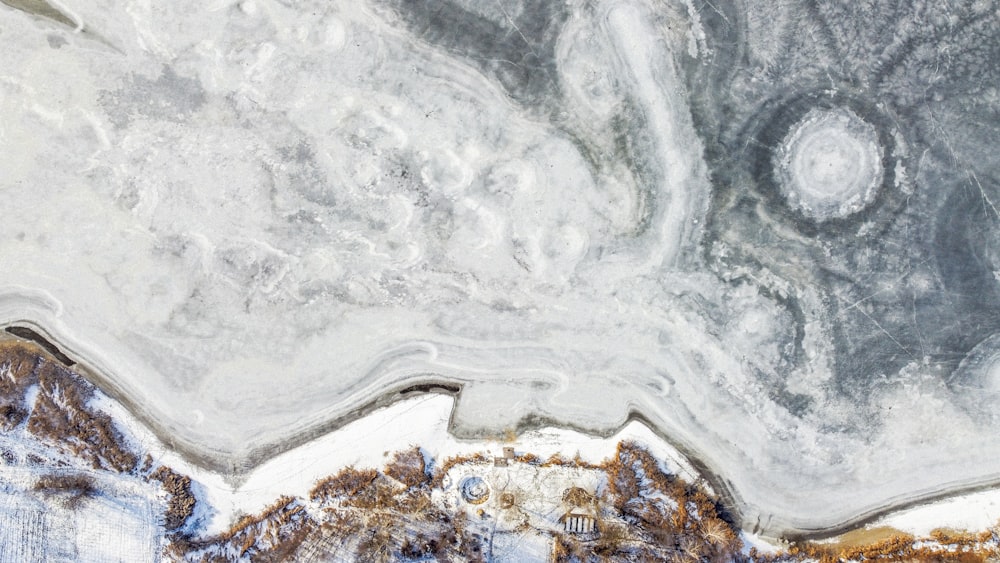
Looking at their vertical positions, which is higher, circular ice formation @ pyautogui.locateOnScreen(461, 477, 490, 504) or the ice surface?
the ice surface

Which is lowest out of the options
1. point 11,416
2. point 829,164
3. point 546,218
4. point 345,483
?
point 345,483

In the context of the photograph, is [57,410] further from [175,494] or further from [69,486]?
[175,494]

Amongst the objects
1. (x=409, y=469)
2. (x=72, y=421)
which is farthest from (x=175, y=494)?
(x=409, y=469)

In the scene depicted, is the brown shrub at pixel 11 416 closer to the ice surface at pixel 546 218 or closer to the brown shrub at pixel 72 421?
the brown shrub at pixel 72 421

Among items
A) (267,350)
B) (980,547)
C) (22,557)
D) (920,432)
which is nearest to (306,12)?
(267,350)

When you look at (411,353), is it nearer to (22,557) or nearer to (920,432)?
A: (22,557)

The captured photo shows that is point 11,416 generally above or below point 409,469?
above

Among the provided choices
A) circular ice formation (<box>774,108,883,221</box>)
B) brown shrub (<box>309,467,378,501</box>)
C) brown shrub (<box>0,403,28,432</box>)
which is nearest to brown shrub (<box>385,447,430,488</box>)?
brown shrub (<box>309,467,378,501</box>)

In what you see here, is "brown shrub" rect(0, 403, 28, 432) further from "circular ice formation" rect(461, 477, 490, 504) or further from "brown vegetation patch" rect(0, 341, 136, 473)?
"circular ice formation" rect(461, 477, 490, 504)

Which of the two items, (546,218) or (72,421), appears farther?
(72,421)
